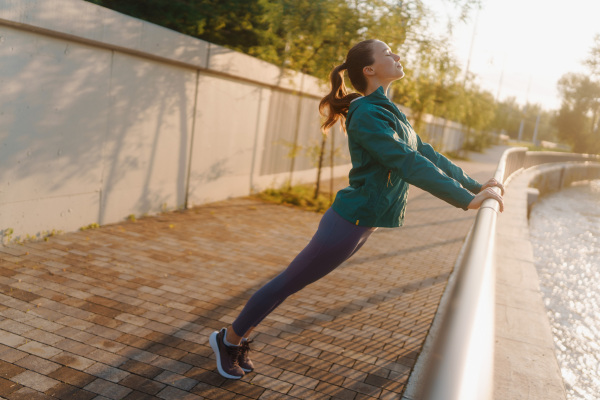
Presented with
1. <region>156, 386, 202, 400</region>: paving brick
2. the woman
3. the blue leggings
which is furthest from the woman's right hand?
<region>156, 386, 202, 400</region>: paving brick

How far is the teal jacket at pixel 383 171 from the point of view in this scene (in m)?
2.56

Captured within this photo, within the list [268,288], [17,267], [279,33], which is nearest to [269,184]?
[279,33]

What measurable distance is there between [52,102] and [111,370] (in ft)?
11.6

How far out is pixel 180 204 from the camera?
8.61 metres

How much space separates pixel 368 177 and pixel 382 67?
59 centimetres

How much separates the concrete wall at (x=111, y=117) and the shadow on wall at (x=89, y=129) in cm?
1

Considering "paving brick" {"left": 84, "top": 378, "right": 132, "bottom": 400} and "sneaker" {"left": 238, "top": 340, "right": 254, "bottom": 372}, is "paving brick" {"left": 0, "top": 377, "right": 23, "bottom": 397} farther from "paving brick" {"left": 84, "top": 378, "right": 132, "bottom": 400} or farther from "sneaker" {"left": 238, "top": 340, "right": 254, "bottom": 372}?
"sneaker" {"left": 238, "top": 340, "right": 254, "bottom": 372}

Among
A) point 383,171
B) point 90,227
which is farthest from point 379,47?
point 90,227

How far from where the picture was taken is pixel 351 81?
310cm

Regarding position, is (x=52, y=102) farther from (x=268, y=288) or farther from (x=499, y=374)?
(x=499, y=374)

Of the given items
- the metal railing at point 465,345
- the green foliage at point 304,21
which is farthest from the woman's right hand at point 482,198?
the green foliage at point 304,21

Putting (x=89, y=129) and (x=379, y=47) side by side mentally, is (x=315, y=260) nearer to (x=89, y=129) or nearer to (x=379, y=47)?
(x=379, y=47)

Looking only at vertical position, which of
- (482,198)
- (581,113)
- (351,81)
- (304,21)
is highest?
(581,113)

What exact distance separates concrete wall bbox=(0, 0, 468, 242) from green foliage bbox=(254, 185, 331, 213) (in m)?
0.65
